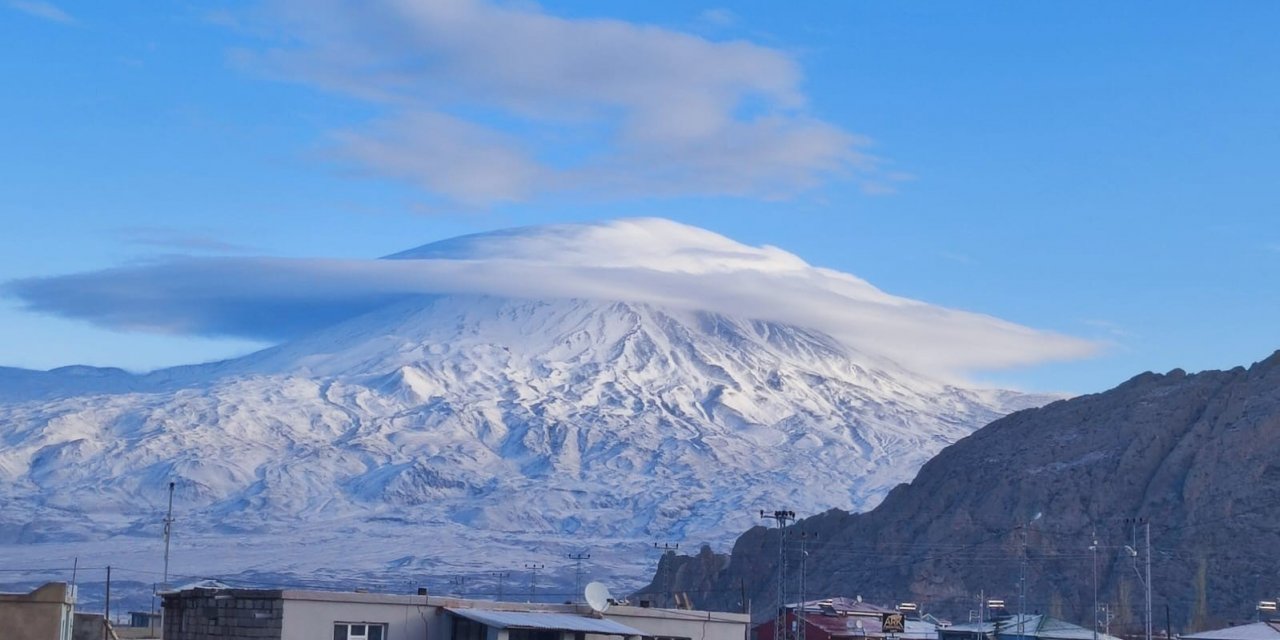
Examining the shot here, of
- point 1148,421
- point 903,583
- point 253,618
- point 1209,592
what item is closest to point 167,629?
point 253,618

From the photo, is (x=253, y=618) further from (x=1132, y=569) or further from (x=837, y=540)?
(x=837, y=540)

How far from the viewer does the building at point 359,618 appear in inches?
1404

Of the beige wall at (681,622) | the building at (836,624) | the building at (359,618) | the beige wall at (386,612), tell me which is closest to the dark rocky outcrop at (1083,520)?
the building at (836,624)

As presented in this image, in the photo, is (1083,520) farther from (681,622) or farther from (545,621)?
(545,621)

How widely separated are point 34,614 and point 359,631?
370 inches

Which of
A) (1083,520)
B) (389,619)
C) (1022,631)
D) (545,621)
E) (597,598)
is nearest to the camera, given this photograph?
(389,619)

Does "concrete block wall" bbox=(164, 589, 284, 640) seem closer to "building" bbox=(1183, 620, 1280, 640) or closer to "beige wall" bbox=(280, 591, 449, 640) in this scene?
"beige wall" bbox=(280, 591, 449, 640)

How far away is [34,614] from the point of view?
1101 inches

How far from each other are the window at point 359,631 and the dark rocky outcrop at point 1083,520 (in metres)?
71.1

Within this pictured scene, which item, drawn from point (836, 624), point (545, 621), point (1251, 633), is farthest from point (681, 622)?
point (836, 624)

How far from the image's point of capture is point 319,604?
3569 centimetres

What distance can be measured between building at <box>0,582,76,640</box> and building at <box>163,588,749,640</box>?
24.5 ft

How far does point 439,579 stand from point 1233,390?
310ft

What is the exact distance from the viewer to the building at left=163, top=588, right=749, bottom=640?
117 ft
